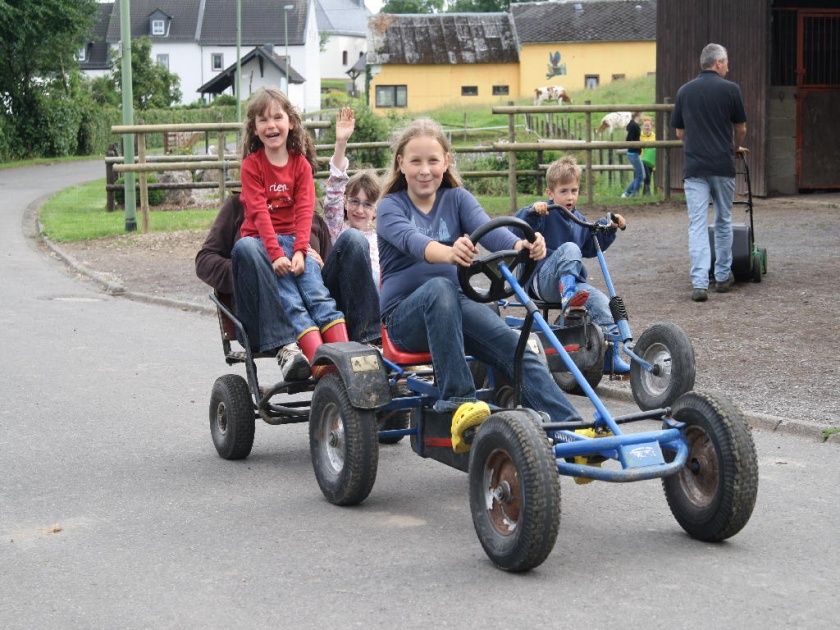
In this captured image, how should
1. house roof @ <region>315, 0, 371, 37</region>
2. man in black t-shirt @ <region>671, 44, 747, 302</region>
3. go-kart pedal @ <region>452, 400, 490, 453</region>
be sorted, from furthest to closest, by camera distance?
house roof @ <region>315, 0, 371, 37</region> → man in black t-shirt @ <region>671, 44, 747, 302</region> → go-kart pedal @ <region>452, 400, 490, 453</region>

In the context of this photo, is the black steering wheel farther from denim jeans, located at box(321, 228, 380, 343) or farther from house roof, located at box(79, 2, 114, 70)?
house roof, located at box(79, 2, 114, 70)

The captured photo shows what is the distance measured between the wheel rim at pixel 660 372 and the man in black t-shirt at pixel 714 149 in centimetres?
395

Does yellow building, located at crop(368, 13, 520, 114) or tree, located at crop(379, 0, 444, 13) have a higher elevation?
tree, located at crop(379, 0, 444, 13)

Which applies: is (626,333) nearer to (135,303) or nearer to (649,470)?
(649,470)

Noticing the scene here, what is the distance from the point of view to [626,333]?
8.52m

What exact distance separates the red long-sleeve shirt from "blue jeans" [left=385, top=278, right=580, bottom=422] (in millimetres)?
1347

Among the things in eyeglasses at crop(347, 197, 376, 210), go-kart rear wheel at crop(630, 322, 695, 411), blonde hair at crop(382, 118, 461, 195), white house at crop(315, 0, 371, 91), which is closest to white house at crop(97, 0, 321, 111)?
white house at crop(315, 0, 371, 91)

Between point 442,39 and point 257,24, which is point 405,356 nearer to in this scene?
point 442,39

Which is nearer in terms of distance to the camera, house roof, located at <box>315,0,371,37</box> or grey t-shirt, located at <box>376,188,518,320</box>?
grey t-shirt, located at <box>376,188,518,320</box>

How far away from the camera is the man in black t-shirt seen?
40.2 feet

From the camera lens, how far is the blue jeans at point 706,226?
12.0 meters

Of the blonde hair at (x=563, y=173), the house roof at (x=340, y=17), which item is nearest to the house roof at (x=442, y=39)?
the blonde hair at (x=563, y=173)

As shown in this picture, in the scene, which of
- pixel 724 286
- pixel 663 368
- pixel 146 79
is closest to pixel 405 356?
pixel 663 368

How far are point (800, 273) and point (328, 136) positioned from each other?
1326 centimetres
